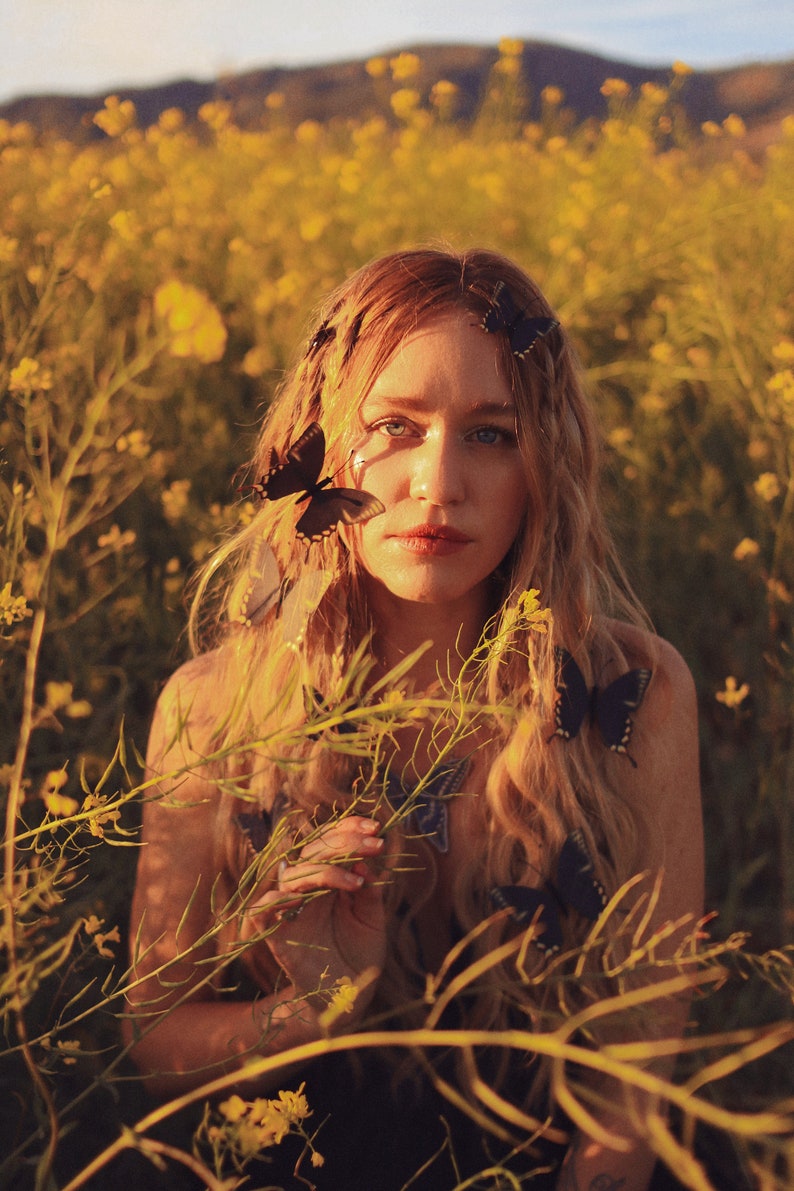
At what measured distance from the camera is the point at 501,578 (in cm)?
142

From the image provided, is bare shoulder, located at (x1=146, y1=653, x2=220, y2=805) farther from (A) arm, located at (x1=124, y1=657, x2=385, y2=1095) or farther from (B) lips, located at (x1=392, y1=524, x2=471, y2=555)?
(B) lips, located at (x1=392, y1=524, x2=471, y2=555)

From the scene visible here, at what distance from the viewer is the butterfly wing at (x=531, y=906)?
131 centimetres

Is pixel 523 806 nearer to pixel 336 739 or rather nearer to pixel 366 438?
pixel 366 438

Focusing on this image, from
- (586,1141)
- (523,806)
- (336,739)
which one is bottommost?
(586,1141)

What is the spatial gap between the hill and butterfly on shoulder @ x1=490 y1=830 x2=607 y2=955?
303 cm

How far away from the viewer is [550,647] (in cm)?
134

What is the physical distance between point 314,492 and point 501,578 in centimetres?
37

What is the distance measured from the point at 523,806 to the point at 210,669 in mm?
467

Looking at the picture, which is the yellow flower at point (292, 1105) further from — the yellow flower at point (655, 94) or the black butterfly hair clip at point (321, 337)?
the yellow flower at point (655, 94)

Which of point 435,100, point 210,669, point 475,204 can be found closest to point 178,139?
point 435,100

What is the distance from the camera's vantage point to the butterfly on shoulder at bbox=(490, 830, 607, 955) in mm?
1328

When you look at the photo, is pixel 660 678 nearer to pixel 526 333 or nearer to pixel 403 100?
pixel 526 333

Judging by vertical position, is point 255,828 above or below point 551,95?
below

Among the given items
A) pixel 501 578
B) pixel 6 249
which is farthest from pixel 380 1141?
pixel 6 249
